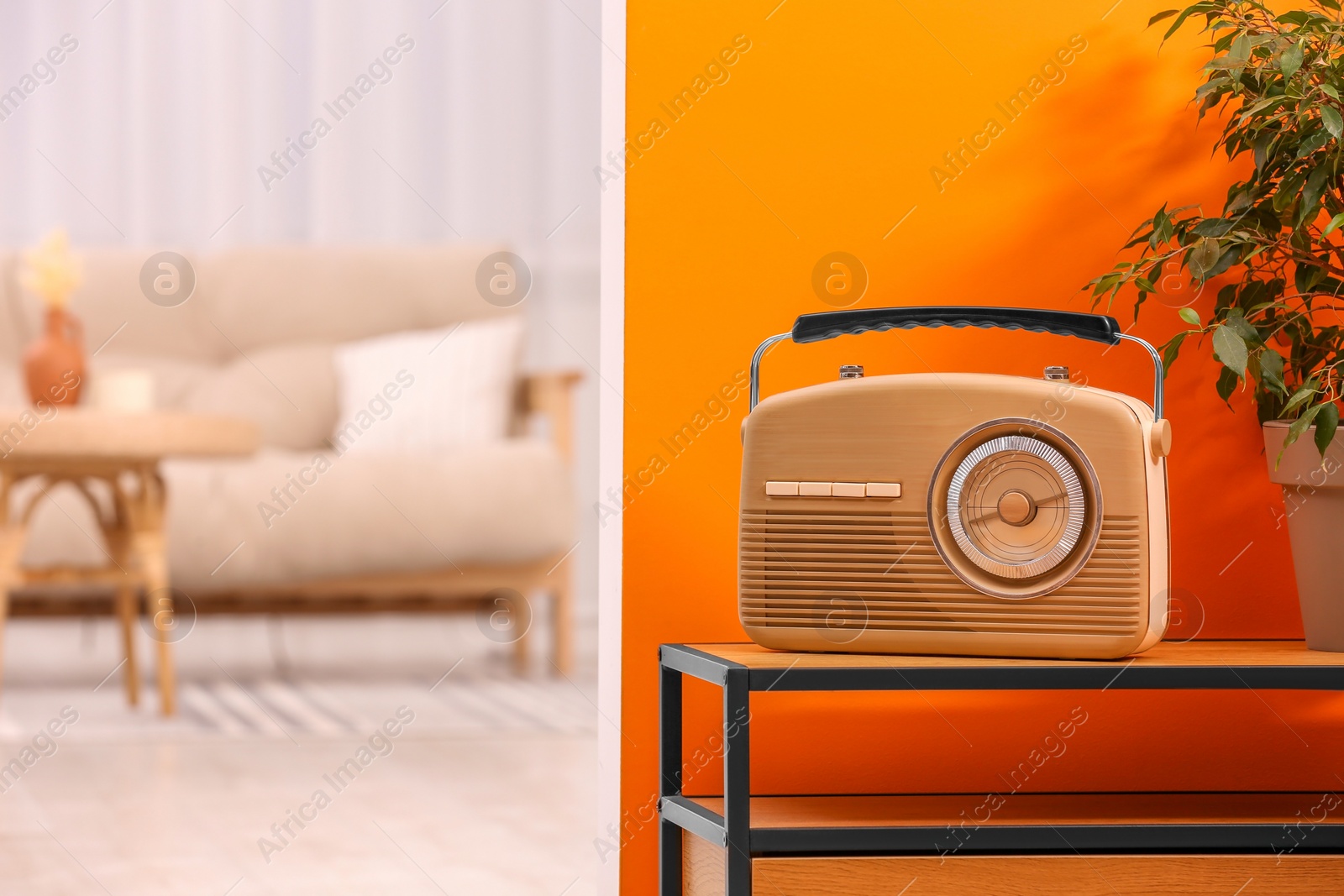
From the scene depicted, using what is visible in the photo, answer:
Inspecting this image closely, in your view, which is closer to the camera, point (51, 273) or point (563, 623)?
point (51, 273)

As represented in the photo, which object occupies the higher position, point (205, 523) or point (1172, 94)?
point (1172, 94)

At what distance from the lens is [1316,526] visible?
2.77 feet

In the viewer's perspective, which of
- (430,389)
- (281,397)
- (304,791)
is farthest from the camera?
(281,397)

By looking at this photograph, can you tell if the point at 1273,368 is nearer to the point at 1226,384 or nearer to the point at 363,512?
the point at 1226,384

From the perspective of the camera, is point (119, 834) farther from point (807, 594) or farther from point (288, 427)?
point (288, 427)

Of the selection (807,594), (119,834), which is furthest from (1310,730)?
(119,834)

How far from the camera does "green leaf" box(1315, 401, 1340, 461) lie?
0.77 meters

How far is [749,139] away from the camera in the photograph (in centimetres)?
100

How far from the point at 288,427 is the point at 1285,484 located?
84.0 inches

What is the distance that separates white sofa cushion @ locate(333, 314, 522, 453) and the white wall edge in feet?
4.50

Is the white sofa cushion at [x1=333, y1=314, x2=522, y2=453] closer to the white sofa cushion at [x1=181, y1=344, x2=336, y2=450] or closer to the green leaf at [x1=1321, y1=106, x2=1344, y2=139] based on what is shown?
the white sofa cushion at [x1=181, y1=344, x2=336, y2=450]

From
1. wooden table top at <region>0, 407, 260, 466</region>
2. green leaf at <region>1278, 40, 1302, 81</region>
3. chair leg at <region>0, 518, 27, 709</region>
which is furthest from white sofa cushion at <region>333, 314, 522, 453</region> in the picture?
green leaf at <region>1278, 40, 1302, 81</region>

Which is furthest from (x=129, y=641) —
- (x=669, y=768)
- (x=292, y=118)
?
(x=669, y=768)

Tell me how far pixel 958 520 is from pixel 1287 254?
0.39m
